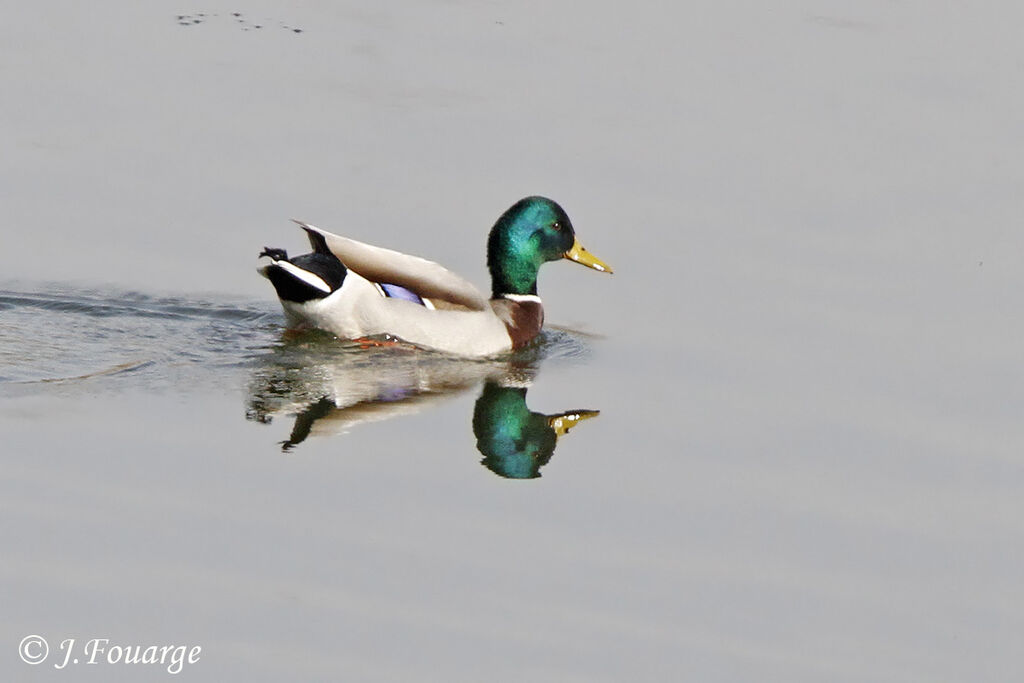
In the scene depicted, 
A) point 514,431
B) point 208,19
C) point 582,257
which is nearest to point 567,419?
point 514,431

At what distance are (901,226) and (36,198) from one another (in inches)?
266

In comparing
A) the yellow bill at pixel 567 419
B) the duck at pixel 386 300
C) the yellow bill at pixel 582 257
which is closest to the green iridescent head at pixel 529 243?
the yellow bill at pixel 582 257

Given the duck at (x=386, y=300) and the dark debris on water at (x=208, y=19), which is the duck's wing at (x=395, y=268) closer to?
the duck at (x=386, y=300)

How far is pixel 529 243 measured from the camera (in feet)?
42.5

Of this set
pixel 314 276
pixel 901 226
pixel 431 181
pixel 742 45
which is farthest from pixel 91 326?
pixel 742 45

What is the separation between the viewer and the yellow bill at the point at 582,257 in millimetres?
12891

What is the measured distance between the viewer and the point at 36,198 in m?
13.2

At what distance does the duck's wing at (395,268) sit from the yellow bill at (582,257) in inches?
44.8

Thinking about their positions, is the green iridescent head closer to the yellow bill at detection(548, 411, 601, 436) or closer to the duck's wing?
the duck's wing

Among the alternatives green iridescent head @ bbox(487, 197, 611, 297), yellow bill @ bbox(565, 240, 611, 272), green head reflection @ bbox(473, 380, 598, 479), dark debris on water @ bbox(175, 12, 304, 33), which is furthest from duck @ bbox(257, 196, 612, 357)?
dark debris on water @ bbox(175, 12, 304, 33)

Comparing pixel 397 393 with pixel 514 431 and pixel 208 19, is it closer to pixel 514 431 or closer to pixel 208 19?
pixel 514 431

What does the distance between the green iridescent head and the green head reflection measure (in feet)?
5.76

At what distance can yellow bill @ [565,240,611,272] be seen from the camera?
42.3 feet

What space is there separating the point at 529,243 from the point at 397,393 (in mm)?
2536
